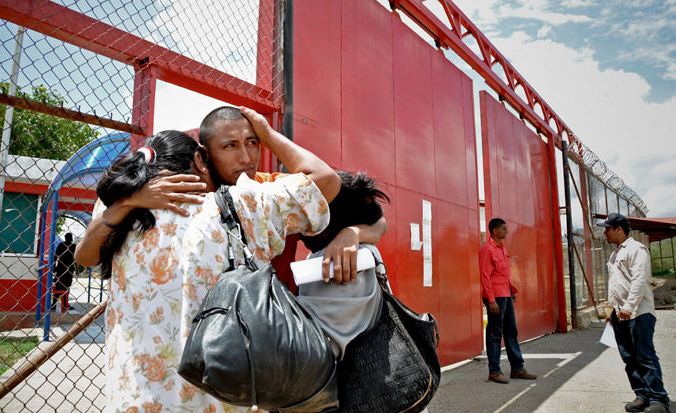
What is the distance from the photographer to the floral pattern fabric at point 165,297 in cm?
130

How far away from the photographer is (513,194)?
342 inches

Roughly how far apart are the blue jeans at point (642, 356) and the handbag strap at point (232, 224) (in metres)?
4.41

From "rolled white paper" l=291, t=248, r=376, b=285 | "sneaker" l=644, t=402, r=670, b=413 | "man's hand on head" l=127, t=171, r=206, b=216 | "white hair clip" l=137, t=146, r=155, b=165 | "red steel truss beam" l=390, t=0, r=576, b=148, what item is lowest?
"sneaker" l=644, t=402, r=670, b=413

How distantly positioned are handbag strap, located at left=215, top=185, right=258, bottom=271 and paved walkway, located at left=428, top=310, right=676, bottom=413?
373 cm

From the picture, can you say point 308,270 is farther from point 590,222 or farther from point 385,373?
point 590,222

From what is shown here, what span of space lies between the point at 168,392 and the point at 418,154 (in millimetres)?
4757

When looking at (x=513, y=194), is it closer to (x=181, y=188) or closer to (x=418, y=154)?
(x=418, y=154)

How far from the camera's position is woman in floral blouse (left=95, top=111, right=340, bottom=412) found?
4.28 feet

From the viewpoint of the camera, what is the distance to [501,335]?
18.7ft

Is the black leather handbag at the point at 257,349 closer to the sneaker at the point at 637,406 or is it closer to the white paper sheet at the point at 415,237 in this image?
the white paper sheet at the point at 415,237

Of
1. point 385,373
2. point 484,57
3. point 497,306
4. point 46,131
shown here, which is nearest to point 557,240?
point 484,57

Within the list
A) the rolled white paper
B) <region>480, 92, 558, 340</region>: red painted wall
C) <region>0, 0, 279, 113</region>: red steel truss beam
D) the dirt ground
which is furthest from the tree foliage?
the dirt ground

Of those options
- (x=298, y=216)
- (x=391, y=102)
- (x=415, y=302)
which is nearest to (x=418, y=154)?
(x=391, y=102)

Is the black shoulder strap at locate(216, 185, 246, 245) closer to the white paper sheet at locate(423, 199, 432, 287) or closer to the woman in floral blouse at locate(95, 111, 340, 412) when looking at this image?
the woman in floral blouse at locate(95, 111, 340, 412)
